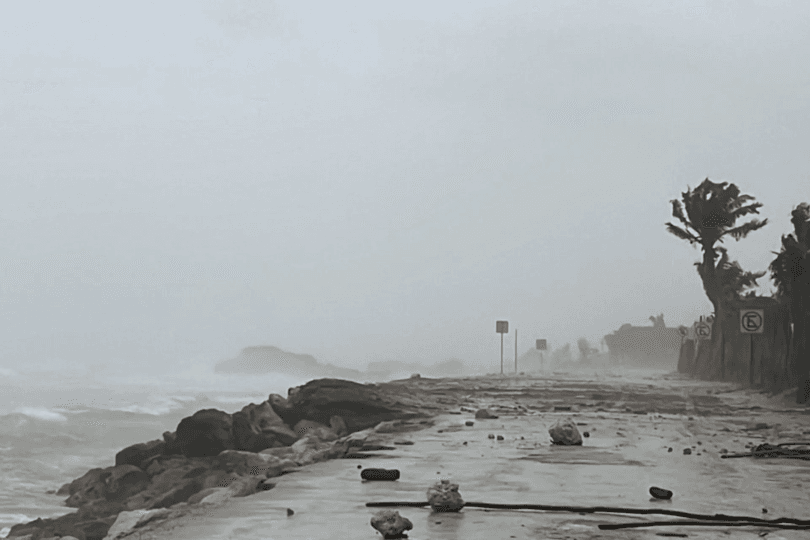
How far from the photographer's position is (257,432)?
1881cm

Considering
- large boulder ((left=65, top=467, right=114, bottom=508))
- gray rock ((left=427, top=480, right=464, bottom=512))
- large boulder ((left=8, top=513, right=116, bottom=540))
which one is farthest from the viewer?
large boulder ((left=65, top=467, right=114, bottom=508))

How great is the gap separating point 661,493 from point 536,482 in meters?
1.68

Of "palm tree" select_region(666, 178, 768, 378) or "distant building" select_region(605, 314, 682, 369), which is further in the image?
"distant building" select_region(605, 314, 682, 369)

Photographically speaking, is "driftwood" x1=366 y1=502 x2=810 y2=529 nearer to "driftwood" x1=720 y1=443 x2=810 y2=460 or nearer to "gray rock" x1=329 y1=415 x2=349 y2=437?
"driftwood" x1=720 y1=443 x2=810 y2=460

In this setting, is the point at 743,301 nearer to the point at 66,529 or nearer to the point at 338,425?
the point at 338,425

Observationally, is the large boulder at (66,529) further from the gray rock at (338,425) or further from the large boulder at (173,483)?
the gray rock at (338,425)

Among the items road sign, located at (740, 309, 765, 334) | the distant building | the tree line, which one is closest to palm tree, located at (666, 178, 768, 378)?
the tree line

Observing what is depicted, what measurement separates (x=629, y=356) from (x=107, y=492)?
9511cm

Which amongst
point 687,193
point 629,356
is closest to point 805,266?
point 687,193

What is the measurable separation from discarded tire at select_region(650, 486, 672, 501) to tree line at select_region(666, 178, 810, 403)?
19224mm

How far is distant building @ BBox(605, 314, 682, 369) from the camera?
102250 mm

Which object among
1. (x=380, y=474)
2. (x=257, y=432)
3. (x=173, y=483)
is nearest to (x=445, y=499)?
(x=380, y=474)

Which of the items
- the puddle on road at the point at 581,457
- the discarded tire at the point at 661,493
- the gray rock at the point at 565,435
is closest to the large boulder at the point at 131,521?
the discarded tire at the point at 661,493

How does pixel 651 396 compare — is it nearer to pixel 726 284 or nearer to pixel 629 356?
pixel 726 284
